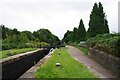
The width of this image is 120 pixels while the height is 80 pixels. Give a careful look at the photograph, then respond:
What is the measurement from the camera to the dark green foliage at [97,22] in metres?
39.4

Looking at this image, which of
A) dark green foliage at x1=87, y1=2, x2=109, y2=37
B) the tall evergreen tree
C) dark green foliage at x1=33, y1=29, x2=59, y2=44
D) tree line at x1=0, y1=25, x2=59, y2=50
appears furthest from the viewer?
dark green foliage at x1=33, y1=29, x2=59, y2=44

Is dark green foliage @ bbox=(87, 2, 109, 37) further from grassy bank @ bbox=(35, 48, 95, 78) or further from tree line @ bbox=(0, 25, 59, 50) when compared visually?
grassy bank @ bbox=(35, 48, 95, 78)

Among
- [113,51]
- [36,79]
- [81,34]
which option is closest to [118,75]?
[113,51]

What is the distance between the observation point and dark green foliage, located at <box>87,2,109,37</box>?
3938 cm

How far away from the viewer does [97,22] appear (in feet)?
129

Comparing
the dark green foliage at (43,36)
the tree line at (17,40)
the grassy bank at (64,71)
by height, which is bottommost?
the grassy bank at (64,71)

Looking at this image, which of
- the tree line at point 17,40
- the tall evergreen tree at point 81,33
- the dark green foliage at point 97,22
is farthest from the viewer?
the tall evergreen tree at point 81,33

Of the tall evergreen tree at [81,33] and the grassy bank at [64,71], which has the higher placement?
the tall evergreen tree at [81,33]

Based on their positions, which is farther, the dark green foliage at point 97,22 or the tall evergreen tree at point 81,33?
the tall evergreen tree at point 81,33

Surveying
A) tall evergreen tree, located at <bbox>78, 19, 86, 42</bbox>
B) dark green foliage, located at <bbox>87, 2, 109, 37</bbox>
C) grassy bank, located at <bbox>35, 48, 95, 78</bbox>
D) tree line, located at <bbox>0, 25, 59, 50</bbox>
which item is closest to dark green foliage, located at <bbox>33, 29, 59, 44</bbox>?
tree line, located at <bbox>0, 25, 59, 50</bbox>

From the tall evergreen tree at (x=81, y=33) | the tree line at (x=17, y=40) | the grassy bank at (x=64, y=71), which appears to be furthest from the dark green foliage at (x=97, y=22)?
the tall evergreen tree at (x=81, y=33)

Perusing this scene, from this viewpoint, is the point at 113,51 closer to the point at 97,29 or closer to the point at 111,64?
the point at 111,64

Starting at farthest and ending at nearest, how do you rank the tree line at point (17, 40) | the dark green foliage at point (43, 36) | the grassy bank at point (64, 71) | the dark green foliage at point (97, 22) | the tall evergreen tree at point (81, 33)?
the dark green foliage at point (43, 36)
the tall evergreen tree at point (81, 33)
the tree line at point (17, 40)
the dark green foliage at point (97, 22)
the grassy bank at point (64, 71)

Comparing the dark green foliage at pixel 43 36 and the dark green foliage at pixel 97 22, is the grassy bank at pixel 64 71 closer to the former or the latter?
the dark green foliage at pixel 97 22
